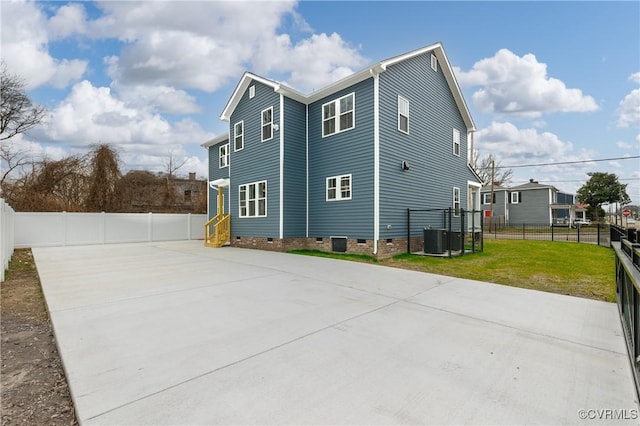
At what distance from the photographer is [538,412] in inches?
87.0

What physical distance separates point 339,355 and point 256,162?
38.5 feet

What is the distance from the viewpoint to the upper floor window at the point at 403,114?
456 inches

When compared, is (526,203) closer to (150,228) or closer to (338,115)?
(338,115)

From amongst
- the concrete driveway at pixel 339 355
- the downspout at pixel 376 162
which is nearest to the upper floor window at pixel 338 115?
the downspout at pixel 376 162

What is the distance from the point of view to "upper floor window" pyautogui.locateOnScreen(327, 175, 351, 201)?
11.5 metres

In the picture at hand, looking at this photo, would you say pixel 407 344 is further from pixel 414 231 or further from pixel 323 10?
pixel 323 10

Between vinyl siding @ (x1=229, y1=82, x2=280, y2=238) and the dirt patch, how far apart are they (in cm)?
810

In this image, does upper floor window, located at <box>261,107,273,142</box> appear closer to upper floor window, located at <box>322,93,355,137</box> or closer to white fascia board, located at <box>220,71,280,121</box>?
white fascia board, located at <box>220,71,280,121</box>

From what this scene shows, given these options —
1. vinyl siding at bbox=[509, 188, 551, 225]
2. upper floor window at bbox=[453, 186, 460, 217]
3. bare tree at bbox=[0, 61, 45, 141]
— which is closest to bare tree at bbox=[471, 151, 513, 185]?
vinyl siding at bbox=[509, 188, 551, 225]

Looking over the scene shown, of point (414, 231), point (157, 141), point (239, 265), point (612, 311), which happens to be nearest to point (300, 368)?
point (612, 311)

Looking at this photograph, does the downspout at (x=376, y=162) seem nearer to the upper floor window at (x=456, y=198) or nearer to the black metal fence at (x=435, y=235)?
the black metal fence at (x=435, y=235)

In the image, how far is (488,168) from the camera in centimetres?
3500

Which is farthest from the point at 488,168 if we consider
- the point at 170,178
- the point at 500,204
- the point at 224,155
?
the point at 170,178

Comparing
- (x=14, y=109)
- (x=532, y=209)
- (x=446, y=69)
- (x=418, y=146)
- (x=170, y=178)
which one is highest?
(x=14, y=109)
